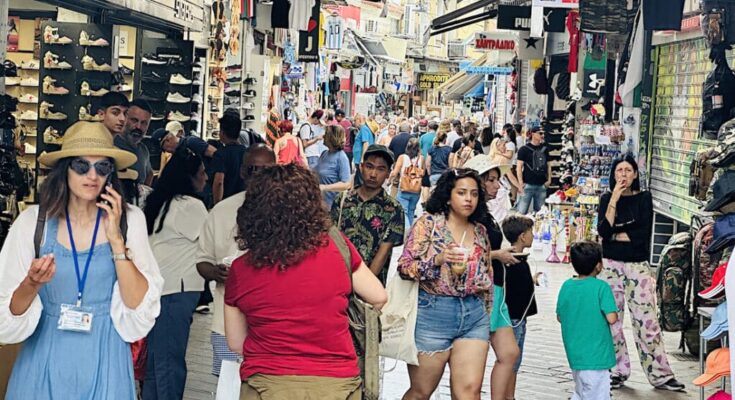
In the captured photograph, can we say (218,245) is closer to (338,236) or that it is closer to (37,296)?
(338,236)

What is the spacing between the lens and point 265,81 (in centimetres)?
2545

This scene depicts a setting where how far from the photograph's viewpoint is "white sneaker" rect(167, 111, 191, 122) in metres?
17.0

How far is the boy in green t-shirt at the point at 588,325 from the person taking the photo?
8.51m

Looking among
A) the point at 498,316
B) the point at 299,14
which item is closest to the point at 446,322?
the point at 498,316

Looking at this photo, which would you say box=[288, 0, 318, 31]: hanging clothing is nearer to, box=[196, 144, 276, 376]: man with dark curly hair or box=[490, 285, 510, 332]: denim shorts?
box=[490, 285, 510, 332]: denim shorts

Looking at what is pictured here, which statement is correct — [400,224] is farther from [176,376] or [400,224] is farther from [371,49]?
[371,49]

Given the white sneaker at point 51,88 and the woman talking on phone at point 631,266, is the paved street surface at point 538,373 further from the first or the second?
the white sneaker at point 51,88

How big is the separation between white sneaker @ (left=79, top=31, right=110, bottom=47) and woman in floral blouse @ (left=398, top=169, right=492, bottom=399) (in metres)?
7.81

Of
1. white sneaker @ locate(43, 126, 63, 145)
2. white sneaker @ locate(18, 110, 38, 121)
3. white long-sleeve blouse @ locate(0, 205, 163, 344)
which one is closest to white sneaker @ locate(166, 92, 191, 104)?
white sneaker @ locate(18, 110, 38, 121)

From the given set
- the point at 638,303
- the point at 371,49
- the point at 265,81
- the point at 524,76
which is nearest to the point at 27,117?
the point at 638,303

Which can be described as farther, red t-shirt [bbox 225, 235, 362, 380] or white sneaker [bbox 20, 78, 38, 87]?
white sneaker [bbox 20, 78, 38, 87]

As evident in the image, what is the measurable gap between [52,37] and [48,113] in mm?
821

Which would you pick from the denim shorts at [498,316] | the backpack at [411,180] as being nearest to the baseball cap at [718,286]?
the denim shorts at [498,316]

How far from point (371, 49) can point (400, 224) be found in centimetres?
5110
